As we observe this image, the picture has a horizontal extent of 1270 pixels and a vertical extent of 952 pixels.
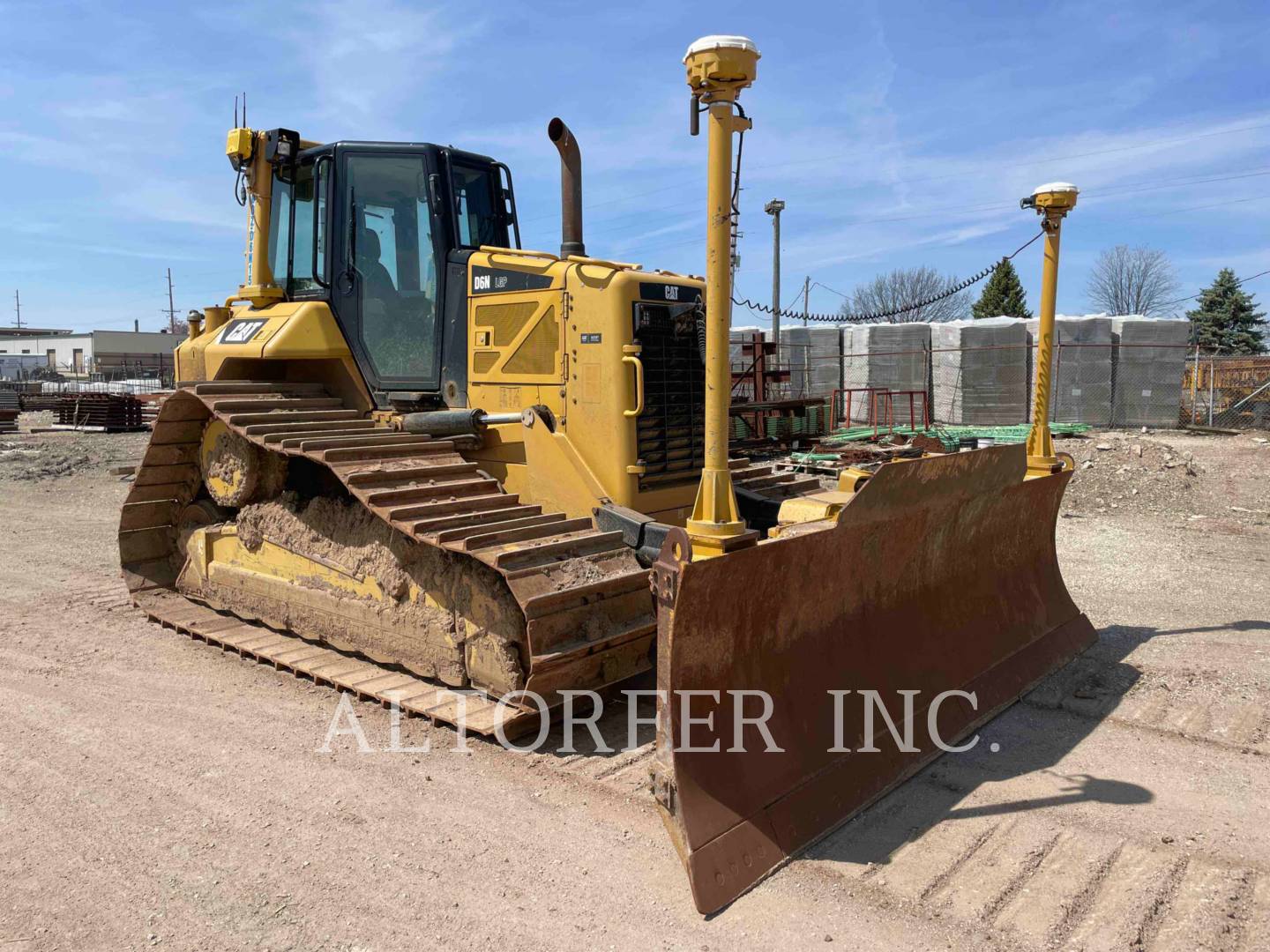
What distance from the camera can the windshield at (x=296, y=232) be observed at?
6328mm

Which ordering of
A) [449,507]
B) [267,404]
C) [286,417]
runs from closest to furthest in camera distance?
[449,507] < [286,417] < [267,404]

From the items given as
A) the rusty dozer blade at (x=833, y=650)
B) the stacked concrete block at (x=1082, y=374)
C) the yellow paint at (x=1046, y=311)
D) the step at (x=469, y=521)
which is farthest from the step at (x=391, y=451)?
the stacked concrete block at (x=1082, y=374)

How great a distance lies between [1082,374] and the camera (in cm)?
1989

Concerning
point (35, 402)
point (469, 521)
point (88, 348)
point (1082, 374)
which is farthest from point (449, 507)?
point (88, 348)

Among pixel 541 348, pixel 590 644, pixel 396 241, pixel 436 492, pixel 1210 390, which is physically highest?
pixel 396 241

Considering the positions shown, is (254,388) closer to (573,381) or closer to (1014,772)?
(573,381)

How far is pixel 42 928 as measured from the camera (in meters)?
3.04

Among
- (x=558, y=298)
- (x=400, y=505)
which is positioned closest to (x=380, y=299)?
(x=558, y=298)

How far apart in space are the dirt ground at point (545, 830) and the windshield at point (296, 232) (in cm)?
269

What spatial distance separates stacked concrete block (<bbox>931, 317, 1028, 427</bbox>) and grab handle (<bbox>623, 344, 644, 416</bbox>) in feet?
53.9

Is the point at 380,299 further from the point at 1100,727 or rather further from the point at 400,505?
the point at 1100,727

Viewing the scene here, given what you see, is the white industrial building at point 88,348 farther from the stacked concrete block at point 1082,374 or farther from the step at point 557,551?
the step at point 557,551

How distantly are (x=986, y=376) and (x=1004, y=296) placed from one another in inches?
932

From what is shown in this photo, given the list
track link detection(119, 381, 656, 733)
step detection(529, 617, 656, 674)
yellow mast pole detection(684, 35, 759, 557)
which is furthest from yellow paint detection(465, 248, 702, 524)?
yellow mast pole detection(684, 35, 759, 557)
